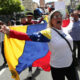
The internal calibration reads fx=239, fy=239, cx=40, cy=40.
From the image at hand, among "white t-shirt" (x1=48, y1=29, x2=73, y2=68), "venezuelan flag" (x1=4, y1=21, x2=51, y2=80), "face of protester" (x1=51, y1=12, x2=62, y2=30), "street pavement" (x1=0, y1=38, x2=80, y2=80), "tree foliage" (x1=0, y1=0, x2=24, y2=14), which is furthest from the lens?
→ "tree foliage" (x1=0, y1=0, x2=24, y2=14)

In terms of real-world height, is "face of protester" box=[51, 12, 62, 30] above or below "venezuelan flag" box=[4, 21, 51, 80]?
above

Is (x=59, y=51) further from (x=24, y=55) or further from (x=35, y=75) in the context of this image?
(x=35, y=75)

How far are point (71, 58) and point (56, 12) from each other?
0.73m

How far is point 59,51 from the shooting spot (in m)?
3.47

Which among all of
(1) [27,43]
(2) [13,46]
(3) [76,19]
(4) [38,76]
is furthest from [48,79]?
(3) [76,19]

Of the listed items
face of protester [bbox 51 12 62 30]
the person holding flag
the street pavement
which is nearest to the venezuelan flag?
the person holding flag

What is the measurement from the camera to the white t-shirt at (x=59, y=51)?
11.3 feet

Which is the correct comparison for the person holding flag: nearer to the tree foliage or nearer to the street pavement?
the street pavement

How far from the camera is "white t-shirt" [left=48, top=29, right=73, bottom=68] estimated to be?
3443 mm

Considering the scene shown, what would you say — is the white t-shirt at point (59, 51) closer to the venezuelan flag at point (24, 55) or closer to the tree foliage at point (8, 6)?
the venezuelan flag at point (24, 55)

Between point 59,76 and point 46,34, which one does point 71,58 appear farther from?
point 46,34

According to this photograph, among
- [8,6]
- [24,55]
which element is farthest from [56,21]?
[8,6]

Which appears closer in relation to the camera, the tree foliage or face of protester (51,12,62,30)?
face of protester (51,12,62,30)

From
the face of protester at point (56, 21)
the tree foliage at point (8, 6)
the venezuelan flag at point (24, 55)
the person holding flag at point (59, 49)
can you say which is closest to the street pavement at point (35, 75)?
the venezuelan flag at point (24, 55)
